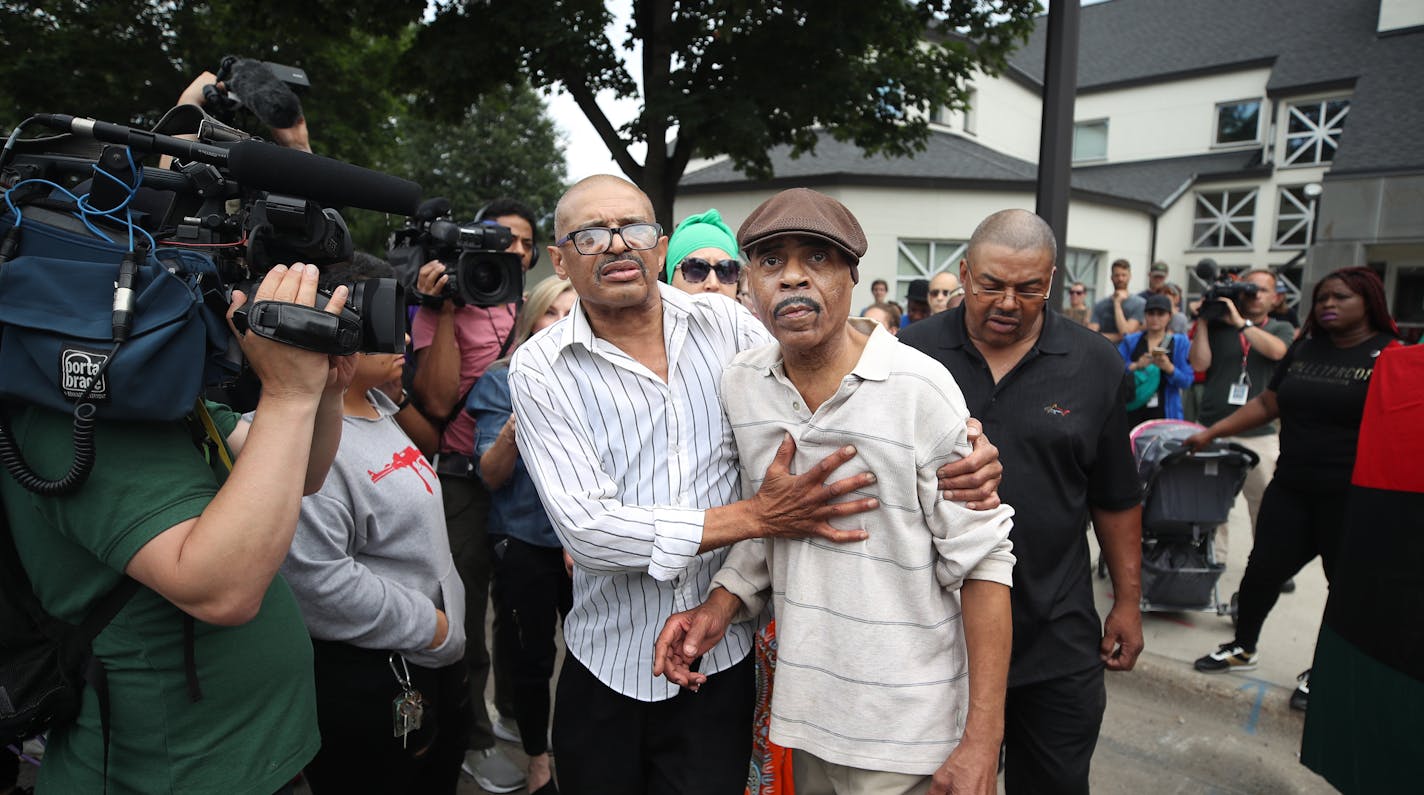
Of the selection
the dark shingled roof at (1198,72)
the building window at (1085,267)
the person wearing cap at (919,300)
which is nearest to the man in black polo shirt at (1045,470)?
the person wearing cap at (919,300)

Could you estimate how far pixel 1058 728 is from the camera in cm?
238

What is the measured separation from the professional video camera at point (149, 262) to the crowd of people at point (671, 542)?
0.25 feet

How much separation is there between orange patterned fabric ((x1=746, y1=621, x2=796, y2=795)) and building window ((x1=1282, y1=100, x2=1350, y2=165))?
31.1 meters

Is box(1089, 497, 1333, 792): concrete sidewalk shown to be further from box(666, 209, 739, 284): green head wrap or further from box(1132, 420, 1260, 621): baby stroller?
box(666, 209, 739, 284): green head wrap

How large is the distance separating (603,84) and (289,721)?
8437 millimetres

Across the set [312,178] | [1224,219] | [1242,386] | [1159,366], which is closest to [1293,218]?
[1224,219]

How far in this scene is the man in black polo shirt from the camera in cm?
237

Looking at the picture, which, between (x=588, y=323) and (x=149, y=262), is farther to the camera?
(x=588, y=323)

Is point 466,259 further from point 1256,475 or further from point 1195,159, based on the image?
point 1195,159

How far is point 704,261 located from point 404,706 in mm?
2189

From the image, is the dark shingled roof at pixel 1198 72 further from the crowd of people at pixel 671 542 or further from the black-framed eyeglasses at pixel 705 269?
the crowd of people at pixel 671 542

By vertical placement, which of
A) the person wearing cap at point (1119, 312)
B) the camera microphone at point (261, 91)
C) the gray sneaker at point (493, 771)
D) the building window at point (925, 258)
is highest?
the building window at point (925, 258)

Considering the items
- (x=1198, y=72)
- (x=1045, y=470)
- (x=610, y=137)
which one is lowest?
(x=1045, y=470)

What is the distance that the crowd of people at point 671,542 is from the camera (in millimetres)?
1381
